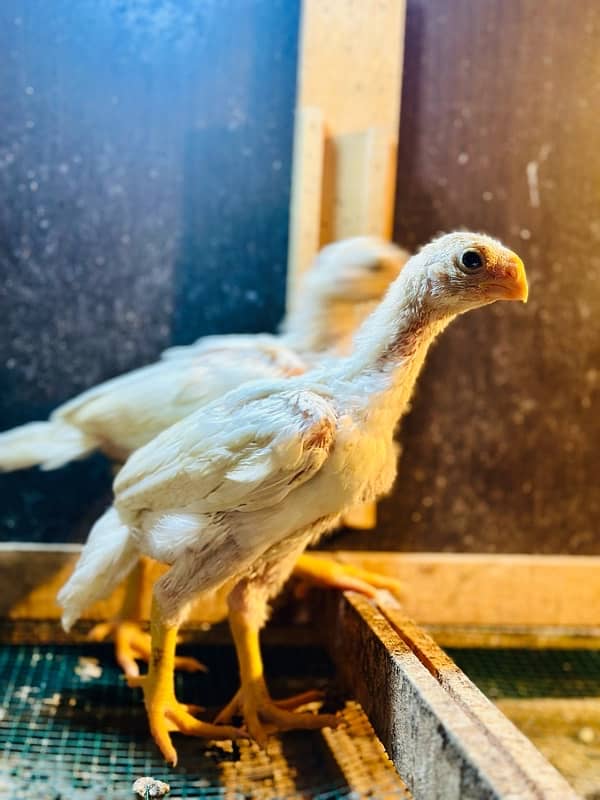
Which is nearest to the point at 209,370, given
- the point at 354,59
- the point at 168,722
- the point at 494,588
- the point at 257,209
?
the point at 257,209

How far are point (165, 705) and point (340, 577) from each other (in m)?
0.51

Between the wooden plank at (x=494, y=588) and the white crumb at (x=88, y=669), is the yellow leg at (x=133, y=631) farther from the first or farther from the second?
the wooden plank at (x=494, y=588)

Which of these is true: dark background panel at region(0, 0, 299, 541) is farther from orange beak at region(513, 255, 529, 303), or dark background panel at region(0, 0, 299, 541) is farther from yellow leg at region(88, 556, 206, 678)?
orange beak at region(513, 255, 529, 303)

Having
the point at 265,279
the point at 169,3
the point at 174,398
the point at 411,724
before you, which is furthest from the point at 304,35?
the point at 411,724

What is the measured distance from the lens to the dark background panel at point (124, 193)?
1.92m

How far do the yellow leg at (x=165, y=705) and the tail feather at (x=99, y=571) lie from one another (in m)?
0.15

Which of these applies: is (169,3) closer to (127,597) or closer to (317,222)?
(317,222)

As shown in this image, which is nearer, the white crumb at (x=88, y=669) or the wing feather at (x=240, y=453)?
the wing feather at (x=240, y=453)

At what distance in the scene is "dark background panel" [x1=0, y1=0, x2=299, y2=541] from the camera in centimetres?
192

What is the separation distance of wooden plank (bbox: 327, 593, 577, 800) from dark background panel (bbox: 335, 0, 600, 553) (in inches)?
27.9

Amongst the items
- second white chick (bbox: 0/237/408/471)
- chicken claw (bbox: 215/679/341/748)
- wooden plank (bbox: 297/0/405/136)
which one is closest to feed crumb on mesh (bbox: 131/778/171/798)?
chicken claw (bbox: 215/679/341/748)

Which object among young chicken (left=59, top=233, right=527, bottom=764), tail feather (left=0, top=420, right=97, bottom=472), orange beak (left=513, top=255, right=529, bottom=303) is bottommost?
tail feather (left=0, top=420, right=97, bottom=472)

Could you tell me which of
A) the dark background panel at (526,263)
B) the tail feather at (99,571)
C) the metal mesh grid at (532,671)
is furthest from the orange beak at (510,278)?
the metal mesh grid at (532,671)

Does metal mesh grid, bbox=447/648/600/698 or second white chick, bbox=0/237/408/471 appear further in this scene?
metal mesh grid, bbox=447/648/600/698
